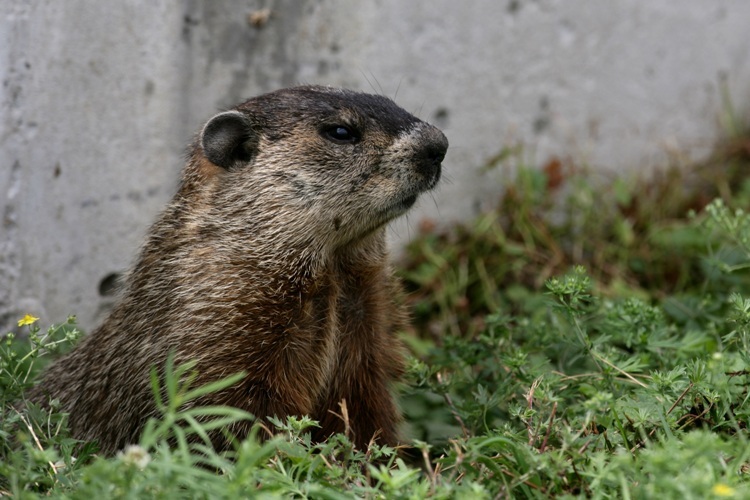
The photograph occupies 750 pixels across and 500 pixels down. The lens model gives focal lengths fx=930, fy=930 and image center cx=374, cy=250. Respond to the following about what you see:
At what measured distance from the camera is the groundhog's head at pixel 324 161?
11.6 ft

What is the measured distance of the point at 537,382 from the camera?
3.35m

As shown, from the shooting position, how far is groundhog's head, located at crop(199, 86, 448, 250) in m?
3.55

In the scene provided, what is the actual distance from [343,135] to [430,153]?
354 mm

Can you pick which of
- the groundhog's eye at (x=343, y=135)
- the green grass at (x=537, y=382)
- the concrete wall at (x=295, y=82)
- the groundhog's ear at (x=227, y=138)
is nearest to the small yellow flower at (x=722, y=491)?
the green grass at (x=537, y=382)

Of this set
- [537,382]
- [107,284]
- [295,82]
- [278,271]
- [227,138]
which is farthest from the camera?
[295,82]

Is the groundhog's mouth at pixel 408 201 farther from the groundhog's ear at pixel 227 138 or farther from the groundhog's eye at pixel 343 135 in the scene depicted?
the groundhog's ear at pixel 227 138

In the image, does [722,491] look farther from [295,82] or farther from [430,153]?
[295,82]

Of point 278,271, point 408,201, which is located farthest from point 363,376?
point 408,201

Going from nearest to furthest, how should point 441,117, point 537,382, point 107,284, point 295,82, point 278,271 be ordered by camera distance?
point 537,382 < point 278,271 < point 107,284 < point 295,82 < point 441,117

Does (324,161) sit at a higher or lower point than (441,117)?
higher

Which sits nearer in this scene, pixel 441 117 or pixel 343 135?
pixel 343 135

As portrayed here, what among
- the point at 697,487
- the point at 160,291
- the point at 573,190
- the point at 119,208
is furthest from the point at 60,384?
the point at 573,190

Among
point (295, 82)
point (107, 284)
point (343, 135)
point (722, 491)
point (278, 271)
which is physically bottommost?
point (722, 491)

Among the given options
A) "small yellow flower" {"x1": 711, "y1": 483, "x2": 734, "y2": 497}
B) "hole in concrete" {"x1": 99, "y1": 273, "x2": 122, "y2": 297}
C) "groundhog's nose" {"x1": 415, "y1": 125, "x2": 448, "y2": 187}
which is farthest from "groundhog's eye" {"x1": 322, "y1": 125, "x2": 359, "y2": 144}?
"small yellow flower" {"x1": 711, "y1": 483, "x2": 734, "y2": 497}
